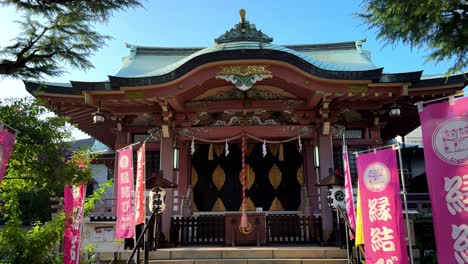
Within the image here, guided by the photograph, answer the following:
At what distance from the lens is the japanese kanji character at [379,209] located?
19.9 ft

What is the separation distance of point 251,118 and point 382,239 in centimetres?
638

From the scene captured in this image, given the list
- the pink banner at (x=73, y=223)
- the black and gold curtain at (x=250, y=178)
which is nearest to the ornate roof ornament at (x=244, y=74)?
the black and gold curtain at (x=250, y=178)

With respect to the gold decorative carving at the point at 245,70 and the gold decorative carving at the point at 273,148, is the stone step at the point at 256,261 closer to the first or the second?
the gold decorative carving at the point at 245,70

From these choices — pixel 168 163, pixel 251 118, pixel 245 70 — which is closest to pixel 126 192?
pixel 168 163

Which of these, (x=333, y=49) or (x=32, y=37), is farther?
(x=333, y=49)

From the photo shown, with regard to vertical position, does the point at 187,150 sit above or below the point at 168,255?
above

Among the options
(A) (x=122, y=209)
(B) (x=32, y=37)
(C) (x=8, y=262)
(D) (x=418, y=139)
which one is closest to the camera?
(C) (x=8, y=262)

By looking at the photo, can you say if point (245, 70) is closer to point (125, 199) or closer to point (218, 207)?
point (125, 199)

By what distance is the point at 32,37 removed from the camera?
20.7 feet

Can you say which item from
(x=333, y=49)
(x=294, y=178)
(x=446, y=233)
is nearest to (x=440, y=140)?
(x=446, y=233)

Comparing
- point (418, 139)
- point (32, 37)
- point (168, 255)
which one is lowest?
point (168, 255)

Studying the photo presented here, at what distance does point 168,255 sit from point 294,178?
18.2 feet

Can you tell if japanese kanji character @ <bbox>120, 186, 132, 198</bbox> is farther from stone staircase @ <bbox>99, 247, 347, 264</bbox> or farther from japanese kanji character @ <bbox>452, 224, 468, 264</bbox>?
japanese kanji character @ <bbox>452, 224, 468, 264</bbox>

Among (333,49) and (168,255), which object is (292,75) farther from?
(333,49)
